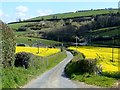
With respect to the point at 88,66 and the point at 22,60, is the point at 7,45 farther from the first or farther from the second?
the point at 88,66

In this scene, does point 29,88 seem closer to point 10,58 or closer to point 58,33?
point 10,58

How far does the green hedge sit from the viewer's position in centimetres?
2920

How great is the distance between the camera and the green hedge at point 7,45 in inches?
1150

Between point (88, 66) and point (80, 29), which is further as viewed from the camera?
point (80, 29)

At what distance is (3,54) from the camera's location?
94.9 feet

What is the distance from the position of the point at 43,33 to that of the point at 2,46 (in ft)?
525

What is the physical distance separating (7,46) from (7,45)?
89 millimetres

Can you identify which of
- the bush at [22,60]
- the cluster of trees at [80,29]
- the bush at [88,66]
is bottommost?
the cluster of trees at [80,29]

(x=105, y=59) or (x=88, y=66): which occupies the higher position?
(x=88, y=66)

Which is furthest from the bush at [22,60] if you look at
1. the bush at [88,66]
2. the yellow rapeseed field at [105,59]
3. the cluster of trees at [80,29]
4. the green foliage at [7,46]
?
the cluster of trees at [80,29]

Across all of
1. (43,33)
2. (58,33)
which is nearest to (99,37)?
(58,33)

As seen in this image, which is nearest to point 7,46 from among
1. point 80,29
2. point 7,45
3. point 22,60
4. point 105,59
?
point 7,45

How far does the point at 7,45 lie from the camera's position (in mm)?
30406

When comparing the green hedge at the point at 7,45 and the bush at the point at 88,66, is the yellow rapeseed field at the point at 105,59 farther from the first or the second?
the green hedge at the point at 7,45
